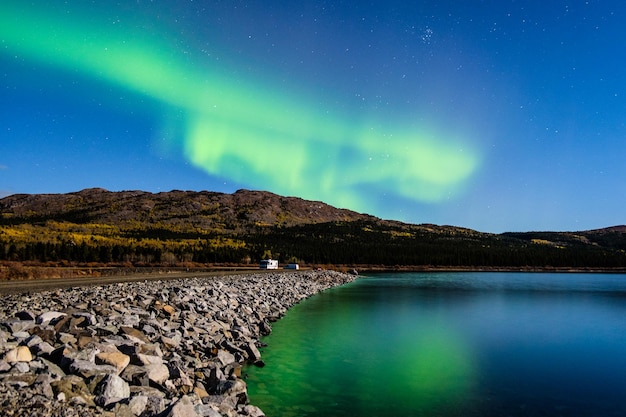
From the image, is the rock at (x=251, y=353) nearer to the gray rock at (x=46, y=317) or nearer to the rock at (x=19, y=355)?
the gray rock at (x=46, y=317)

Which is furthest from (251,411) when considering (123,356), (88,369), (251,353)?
(251,353)

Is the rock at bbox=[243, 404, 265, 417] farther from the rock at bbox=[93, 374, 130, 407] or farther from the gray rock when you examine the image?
the gray rock

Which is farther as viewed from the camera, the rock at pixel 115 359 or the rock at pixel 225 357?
the rock at pixel 225 357

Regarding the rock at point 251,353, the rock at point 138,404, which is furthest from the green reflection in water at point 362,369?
the rock at point 138,404

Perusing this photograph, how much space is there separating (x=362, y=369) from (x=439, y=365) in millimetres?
3079

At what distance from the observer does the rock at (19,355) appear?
8680mm

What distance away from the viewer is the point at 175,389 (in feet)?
34.4

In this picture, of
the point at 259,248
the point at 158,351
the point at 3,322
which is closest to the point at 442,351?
the point at 158,351

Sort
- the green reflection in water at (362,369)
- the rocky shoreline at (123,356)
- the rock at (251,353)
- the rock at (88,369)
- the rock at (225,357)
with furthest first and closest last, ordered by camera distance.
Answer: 1. the rock at (251,353)
2. the rock at (225,357)
3. the green reflection in water at (362,369)
4. the rock at (88,369)
5. the rocky shoreline at (123,356)

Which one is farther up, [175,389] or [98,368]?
[98,368]

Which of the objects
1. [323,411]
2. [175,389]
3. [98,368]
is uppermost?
[98,368]

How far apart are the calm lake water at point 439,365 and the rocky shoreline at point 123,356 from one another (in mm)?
1457

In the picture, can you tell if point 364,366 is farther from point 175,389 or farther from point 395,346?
point 175,389

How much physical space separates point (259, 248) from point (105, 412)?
421ft
